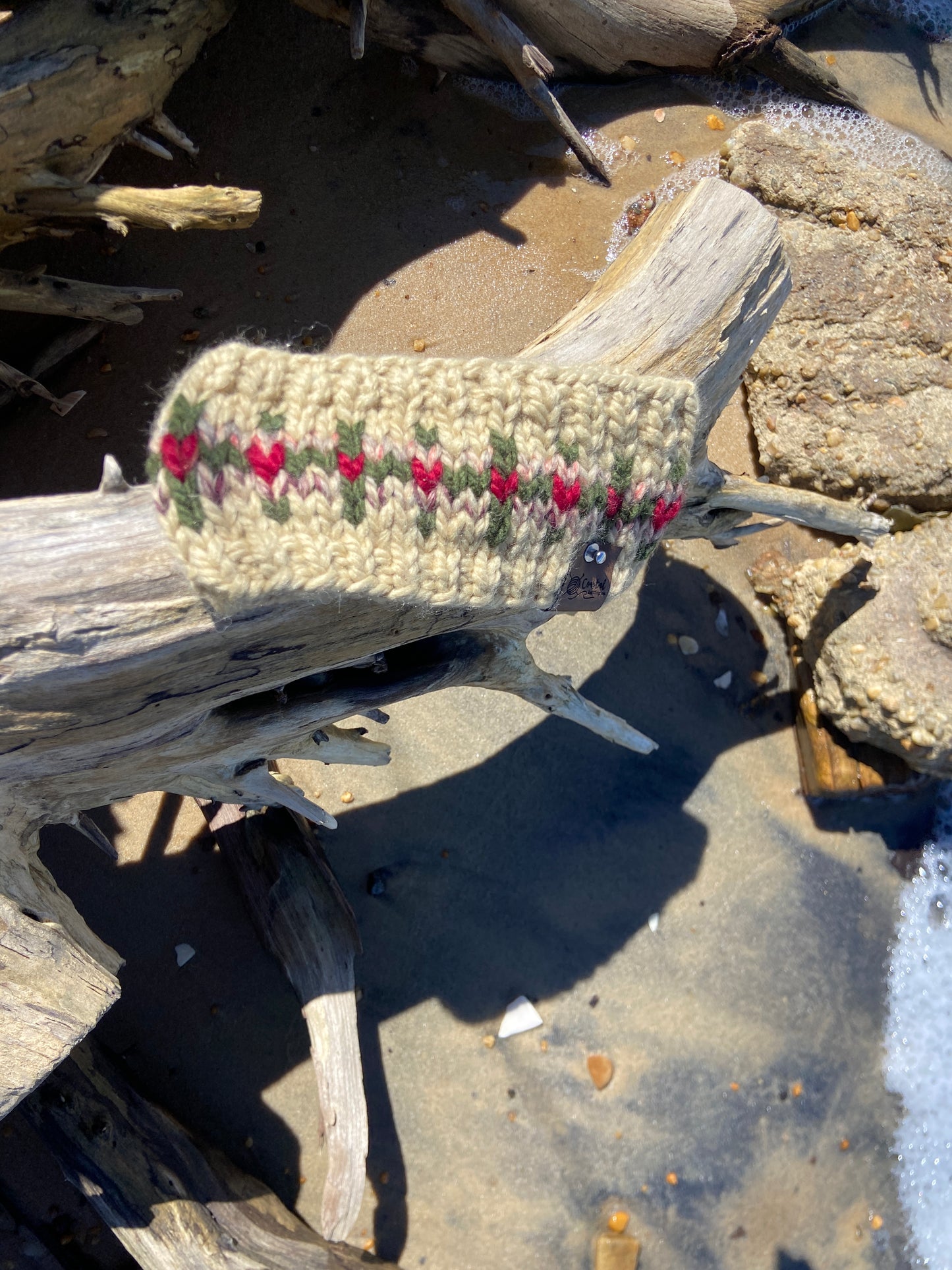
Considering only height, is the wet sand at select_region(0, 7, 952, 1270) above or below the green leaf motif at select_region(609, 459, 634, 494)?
below

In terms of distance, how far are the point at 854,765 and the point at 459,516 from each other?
2.72m

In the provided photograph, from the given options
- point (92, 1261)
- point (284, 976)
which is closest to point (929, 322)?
point (284, 976)

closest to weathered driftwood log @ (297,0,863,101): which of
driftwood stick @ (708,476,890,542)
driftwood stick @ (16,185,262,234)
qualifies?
driftwood stick @ (16,185,262,234)

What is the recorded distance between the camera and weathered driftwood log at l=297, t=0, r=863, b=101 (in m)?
3.62

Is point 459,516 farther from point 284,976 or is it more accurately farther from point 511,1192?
point 511,1192

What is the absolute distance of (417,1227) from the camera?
3.08 meters

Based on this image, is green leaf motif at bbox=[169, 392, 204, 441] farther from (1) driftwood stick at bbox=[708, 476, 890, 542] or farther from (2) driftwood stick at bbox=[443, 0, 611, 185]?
(2) driftwood stick at bbox=[443, 0, 611, 185]

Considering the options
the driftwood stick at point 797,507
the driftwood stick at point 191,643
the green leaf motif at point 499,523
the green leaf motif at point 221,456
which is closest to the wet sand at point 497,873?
the driftwood stick at point 797,507

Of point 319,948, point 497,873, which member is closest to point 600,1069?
point 497,873

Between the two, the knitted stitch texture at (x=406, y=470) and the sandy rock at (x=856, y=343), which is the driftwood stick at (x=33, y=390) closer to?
the knitted stitch texture at (x=406, y=470)

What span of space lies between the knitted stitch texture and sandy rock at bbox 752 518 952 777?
1930mm

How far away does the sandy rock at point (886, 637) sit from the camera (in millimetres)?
3363

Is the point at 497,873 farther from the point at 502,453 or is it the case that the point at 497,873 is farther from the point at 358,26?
the point at 358,26

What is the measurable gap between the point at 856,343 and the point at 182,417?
3439 mm
